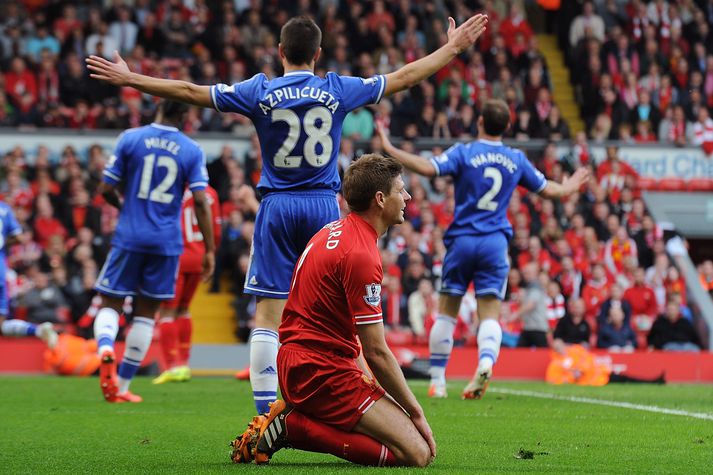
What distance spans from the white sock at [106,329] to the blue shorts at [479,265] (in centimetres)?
287

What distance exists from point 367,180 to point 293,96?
1.53m

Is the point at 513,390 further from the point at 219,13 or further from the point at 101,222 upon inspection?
the point at 219,13

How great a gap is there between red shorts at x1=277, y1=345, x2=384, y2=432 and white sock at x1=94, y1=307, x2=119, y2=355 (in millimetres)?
4163

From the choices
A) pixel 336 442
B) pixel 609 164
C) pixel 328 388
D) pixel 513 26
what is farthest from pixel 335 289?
pixel 513 26

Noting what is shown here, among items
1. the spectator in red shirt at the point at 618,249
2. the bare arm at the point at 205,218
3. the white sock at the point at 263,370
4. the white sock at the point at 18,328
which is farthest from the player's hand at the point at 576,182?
the spectator in red shirt at the point at 618,249

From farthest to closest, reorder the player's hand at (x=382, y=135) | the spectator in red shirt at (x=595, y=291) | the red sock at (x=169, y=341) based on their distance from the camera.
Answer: the spectator in red shirt at (x=595, y=291), the red sock at (x=169, y=341), the player's hand at (x=382, y=135)

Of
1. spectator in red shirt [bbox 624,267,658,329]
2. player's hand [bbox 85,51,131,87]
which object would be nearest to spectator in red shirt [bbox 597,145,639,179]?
spectator in red shirt [bbox 624,267,658,329]

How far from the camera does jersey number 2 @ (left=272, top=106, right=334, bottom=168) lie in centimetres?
752

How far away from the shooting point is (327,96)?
7516mm

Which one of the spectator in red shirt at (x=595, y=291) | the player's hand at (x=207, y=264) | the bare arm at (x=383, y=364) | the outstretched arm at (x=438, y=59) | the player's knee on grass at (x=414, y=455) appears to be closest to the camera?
the bare arm at (x=383, y=364)

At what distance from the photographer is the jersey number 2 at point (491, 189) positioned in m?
10.8

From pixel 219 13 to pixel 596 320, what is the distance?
968 cm

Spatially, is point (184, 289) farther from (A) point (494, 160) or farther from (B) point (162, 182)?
(A) point (494, 160)

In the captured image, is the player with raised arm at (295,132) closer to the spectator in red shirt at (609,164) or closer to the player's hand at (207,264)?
the player's hand at (207,264)
